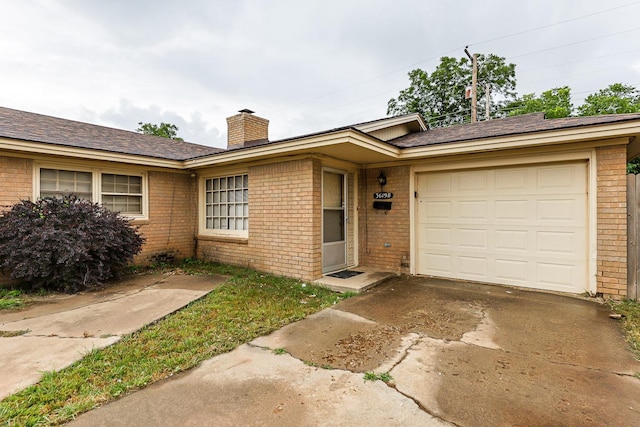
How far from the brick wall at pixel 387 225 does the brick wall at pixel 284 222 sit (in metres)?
1.56

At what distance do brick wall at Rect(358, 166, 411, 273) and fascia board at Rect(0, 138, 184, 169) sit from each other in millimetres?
4845

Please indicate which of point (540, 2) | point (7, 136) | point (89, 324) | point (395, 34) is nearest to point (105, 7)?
point (7, 136)

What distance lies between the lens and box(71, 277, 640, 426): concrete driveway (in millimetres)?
2045

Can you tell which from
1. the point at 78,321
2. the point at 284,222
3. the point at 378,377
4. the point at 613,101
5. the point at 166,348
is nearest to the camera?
the point at 378,377

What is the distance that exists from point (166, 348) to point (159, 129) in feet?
108

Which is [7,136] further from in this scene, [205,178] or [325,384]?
[325,384]

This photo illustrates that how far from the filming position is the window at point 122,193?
686cm

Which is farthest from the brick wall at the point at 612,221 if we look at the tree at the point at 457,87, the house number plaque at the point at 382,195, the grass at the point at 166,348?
the tree at the point at 457,87

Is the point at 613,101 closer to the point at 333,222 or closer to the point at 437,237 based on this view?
the point at 437,237

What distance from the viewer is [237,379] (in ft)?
8.25

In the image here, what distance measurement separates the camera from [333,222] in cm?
660

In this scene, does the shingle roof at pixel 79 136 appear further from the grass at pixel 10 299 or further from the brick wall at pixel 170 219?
the grass at pixel 10 299

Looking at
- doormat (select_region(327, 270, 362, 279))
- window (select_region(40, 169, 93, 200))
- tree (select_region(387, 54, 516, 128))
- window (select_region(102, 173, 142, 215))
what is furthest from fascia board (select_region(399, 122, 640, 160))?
tree (select_region(387, 54, 516, 128))

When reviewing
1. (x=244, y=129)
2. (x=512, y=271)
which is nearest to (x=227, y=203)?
(x=244, y=129)
